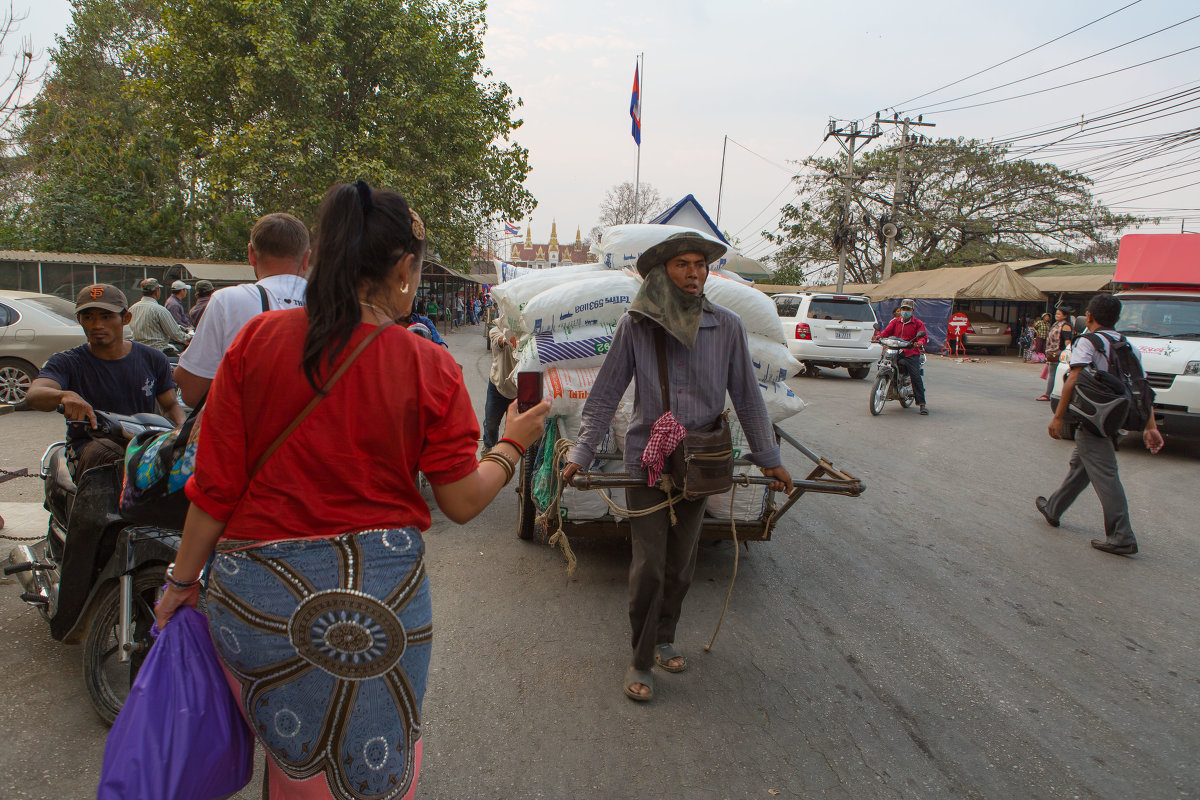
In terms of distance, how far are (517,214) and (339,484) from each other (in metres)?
25.9

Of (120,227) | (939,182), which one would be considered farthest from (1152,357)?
(120,227)

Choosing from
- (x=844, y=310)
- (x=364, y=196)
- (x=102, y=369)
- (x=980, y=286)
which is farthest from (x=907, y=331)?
(x=980, y=286)

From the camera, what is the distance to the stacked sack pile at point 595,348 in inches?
162

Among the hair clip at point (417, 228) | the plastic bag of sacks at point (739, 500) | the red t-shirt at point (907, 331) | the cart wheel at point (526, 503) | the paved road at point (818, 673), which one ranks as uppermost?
the hair clip at point (417, 228)

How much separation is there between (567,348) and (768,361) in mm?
1268

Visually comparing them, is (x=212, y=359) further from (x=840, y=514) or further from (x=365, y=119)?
(x=365, y=119)

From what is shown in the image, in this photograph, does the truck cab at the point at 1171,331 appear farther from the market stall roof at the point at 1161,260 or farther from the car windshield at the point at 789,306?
the car windshield at the point at 789,306

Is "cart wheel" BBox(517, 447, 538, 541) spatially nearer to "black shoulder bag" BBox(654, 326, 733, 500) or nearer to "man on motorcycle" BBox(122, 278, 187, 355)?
"black shoulder bag" BBox(654, 326, 733, 500)

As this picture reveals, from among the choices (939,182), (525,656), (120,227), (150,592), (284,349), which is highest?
(939,182)

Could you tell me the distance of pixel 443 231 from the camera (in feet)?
80.1

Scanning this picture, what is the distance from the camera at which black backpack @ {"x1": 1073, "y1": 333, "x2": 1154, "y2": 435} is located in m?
5.12

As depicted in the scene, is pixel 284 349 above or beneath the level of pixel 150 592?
above

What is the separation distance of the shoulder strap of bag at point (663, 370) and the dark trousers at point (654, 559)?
14.4 inches

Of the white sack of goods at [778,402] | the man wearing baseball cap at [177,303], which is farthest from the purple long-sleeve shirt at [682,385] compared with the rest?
the man wearing baseball cap at [177,303]
